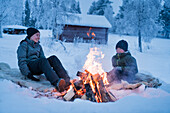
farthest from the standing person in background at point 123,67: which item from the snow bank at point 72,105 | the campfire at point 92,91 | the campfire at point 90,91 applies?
the snow bank at point 72,105

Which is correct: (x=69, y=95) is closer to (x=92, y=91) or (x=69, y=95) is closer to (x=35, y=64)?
(x=92, y=91)

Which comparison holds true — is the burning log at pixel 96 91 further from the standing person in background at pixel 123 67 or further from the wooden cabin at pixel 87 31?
the wooden cabin at pixel 87 31

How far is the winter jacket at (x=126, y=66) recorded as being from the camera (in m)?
3.66

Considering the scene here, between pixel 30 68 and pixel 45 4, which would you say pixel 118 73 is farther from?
pixel 45 4

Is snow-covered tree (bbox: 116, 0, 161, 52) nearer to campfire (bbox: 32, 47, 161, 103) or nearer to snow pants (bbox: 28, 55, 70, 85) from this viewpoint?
campfire (bbox: 32, 47, 161, 103)

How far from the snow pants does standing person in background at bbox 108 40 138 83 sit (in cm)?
125

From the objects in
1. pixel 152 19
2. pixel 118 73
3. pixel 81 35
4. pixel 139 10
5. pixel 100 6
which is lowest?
pixel 118 73

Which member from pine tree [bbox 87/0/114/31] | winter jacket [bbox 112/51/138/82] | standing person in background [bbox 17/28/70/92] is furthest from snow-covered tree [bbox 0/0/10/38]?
pine tree [bbox 87/0/114/31]

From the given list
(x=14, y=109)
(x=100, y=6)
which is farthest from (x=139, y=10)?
(x=100, y=6)

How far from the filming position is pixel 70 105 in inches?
90.6

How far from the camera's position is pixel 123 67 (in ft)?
12.5

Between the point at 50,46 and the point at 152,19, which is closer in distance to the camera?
the point at 50,46

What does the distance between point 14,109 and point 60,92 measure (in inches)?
42.8

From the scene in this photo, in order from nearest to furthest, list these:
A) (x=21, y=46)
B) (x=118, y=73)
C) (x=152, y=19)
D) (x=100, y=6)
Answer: (x=21, y=46) → (x=118, y=73) → (x=152, y=19) → (x=100, y=6)
